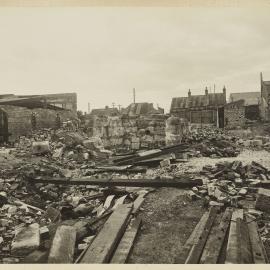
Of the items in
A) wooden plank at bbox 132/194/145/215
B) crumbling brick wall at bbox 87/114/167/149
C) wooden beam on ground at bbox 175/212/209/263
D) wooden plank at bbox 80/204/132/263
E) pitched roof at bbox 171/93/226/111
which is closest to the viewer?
wooden plank at bbox 80/204/132/263

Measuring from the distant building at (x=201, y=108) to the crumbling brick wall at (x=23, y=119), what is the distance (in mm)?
16837

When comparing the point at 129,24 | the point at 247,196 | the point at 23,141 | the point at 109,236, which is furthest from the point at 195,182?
the point at 23,141

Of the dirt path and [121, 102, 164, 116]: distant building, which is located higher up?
[121, 102, 164, 116]: distant building

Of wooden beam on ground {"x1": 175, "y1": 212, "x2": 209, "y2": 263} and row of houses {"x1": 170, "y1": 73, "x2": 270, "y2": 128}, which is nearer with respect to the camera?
wooden beam on ground {"x1": 175, "y1": 212, "x2": 209, "y2": 263}

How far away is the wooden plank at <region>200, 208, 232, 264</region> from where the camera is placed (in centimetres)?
336

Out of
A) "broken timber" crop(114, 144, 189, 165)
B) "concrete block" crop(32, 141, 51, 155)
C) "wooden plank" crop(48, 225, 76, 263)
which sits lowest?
"wooden plank" crop(48, 225, 76, 263)

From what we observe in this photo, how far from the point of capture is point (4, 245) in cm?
398

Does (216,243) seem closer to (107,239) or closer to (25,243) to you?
(107,239)

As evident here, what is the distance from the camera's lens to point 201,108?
32406mm

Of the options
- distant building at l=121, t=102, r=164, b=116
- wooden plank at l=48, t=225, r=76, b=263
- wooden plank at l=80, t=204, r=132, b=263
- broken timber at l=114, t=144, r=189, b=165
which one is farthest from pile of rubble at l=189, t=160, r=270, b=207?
distant building at l=121, t=102, r=164, b=116

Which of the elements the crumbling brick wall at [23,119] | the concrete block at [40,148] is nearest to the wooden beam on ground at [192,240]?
the concrete block at [40,148]

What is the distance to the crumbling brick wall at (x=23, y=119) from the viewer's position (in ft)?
45.0

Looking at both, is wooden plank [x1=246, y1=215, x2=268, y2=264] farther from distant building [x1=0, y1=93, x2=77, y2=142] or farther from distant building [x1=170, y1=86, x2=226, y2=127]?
distant building [x1=170, y1=86, x2=226, y2=127]

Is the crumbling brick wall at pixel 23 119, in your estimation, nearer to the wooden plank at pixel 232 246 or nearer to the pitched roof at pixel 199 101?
the wooden plank at pixel 232 246
